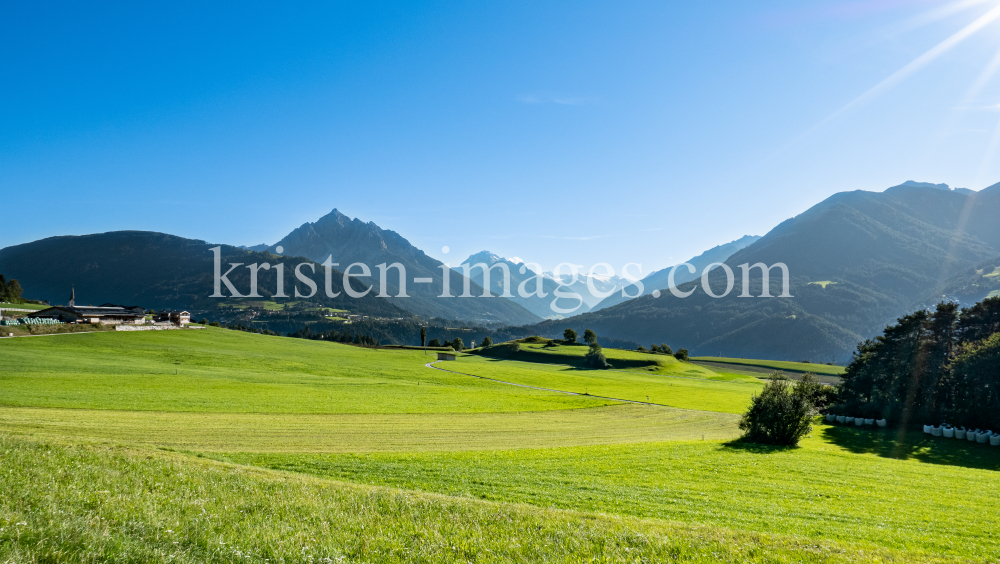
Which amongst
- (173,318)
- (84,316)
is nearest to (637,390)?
(84,316)

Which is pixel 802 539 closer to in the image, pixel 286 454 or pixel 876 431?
pixel 286 454

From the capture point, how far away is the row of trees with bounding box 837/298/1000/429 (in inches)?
1566

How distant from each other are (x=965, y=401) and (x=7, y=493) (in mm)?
59983

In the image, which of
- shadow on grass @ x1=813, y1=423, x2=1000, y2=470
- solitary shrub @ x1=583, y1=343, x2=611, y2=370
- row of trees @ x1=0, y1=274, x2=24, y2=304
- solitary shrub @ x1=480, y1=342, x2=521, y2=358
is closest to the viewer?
shadow on grass @ x1=813, y1=423, x2=1000, y2=470

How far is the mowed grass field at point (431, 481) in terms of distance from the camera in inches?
321

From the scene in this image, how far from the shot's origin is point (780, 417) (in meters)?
32.9

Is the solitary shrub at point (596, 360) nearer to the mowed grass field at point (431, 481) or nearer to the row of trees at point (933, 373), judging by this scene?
the row of trees at point (933, 373)

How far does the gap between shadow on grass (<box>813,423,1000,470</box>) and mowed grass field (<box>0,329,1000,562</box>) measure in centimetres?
31

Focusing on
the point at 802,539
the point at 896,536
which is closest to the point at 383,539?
the point at 802,539

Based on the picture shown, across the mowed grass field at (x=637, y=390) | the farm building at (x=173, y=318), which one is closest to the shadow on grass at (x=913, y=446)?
the mowed grass field at (x=637, y=390)

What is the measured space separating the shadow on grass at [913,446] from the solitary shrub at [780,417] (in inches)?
214

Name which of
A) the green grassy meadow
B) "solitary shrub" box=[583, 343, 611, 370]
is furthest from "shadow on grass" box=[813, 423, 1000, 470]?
the green grassy meadow

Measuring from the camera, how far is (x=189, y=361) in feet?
223

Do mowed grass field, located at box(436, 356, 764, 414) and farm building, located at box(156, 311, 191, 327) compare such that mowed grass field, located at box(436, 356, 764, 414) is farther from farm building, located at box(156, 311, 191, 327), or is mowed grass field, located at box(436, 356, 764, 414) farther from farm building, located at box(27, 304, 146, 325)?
farm building, located at box(156, 311, 191, 327)
